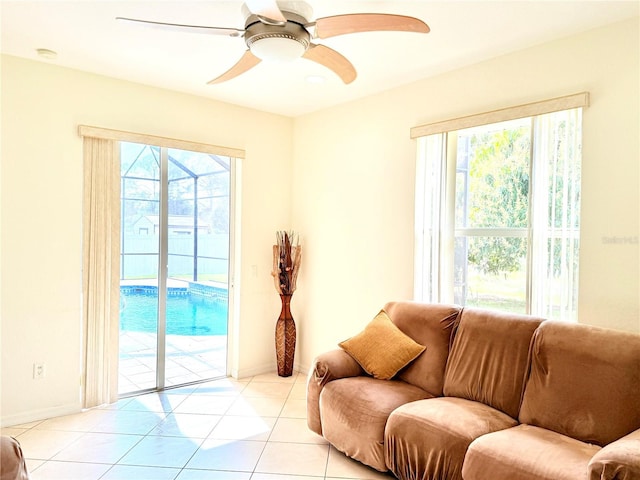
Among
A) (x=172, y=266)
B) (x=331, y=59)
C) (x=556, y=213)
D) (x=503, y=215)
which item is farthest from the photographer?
(x=172, y=266)

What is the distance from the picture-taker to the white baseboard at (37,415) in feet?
10.2

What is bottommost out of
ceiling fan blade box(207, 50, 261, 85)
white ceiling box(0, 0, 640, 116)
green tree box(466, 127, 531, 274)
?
green tree box(466, 127, 531, 274)

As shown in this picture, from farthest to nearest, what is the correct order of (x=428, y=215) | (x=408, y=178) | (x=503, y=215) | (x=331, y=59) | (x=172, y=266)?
(x=172, y=266) → (x=408, y=178) → (x=428, y=215) → (x=503, y=215) → (x=331, y=59)

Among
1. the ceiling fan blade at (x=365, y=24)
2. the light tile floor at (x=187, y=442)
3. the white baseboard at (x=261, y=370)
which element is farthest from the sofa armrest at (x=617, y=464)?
the white baseboard at (x=261, y=370)

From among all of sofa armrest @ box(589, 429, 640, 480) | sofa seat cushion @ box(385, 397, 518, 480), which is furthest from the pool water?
sofa armrest @ box(589, 429, 640, 480)

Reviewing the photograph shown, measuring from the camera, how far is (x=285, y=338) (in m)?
4.33

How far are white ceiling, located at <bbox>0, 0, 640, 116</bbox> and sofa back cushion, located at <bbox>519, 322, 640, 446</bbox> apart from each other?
170 centimetres

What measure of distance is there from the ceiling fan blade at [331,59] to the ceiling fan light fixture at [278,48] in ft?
0.41

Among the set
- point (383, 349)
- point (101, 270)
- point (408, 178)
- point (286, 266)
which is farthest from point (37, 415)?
point (408, 178)

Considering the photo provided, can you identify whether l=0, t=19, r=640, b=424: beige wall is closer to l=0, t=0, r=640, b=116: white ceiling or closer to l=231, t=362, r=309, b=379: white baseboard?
l=231, t=362, r=309, b=379: white baseboard

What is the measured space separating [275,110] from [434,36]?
2081mm

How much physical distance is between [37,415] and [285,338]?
6.82ft

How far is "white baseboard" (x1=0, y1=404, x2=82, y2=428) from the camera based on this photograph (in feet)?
10.2

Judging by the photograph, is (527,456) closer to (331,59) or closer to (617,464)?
(617,464)
